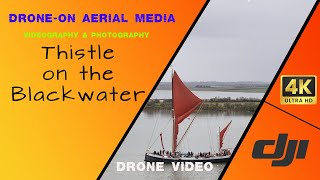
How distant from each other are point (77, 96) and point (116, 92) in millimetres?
328

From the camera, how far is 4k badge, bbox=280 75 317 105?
6.50m

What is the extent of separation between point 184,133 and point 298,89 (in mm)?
A: 1044

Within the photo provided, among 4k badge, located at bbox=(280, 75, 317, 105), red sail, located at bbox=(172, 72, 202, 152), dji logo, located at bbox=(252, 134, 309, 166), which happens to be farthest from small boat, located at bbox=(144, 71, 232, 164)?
4k badge, located at bbox=(280, 75, 317, 105)

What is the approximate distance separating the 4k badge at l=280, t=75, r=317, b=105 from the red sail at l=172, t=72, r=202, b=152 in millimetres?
737

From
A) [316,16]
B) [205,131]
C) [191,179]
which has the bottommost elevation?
[191,179]

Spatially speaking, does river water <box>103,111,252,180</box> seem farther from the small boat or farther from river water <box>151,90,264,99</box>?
river water <box>151,90,264,99</box>

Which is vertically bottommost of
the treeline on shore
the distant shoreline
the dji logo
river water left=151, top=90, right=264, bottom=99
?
the dji logo

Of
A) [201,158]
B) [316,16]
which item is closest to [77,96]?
[201,158]

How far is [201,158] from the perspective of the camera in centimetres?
656

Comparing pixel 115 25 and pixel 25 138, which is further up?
pixel 115 25

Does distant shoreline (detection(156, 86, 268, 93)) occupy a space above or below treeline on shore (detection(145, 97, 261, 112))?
above

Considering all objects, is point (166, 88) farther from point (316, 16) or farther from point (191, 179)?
point (316, 16)

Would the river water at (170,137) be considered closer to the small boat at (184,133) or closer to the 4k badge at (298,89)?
the small boat at (184,133)

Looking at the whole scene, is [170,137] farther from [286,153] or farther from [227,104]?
[286,153]
